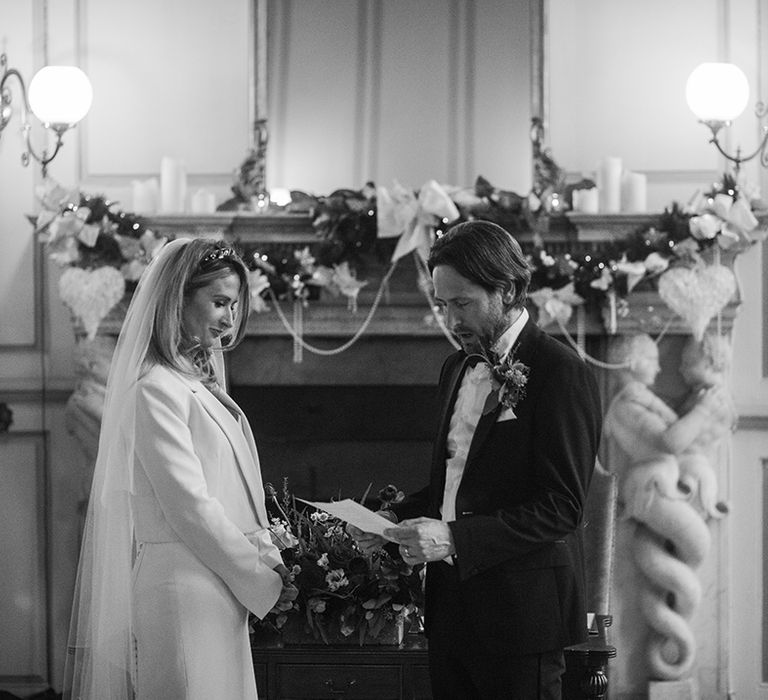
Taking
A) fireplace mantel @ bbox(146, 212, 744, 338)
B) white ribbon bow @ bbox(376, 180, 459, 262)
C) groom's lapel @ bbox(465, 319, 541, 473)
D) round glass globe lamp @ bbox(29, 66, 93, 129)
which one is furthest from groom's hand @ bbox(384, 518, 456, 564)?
round glass globe lamp @ bbox(29, 66, 93, 129)

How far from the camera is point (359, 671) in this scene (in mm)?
2867

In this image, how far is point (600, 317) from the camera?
4.50 m

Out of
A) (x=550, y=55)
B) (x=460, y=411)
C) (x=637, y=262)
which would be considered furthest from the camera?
(x=550, y=55)

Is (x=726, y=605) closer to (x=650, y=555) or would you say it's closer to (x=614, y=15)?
(x=650, y=555)

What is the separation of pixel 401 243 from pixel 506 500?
222cm

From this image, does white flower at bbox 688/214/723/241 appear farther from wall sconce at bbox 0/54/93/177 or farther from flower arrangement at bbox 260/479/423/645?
wall sconce at bbox 0/54/93/177

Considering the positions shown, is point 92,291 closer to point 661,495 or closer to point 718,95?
point 661,495

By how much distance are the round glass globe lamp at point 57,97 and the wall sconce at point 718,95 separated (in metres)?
2.17

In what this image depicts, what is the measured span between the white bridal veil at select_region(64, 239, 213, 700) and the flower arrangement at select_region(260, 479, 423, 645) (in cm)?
38

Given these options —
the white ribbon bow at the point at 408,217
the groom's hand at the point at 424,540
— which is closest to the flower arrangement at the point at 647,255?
the white ribbon bow at the point at 408,217

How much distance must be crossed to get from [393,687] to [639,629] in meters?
1.96

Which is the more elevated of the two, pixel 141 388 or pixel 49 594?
pixel 141 388

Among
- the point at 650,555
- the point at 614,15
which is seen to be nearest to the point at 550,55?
the point at 614,15

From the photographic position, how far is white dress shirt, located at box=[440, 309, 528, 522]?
2.23 metres
